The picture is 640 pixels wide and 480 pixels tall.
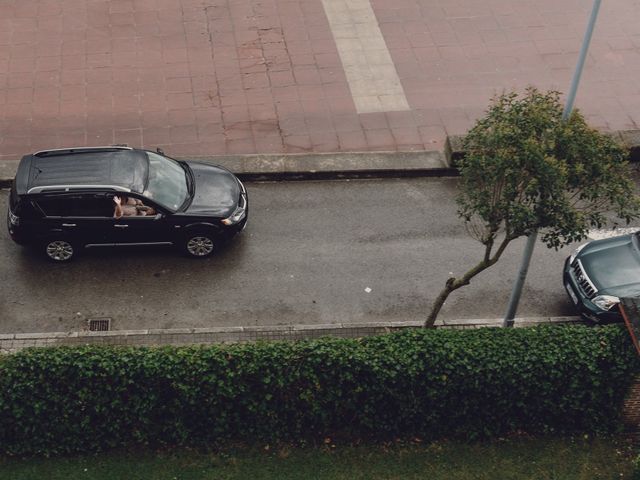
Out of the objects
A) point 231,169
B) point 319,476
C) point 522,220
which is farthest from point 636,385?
point 231,169

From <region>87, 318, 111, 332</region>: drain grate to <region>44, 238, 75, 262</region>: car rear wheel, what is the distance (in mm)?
1424

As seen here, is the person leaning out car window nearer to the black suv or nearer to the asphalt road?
the black suv

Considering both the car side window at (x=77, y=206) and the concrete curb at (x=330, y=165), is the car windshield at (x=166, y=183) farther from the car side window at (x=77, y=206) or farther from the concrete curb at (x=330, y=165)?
the concrete curb at (x=330, y=165)

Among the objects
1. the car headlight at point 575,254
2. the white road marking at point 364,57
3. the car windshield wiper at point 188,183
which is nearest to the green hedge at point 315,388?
the car headlight at point 575,254

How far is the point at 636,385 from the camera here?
12625 millimetres

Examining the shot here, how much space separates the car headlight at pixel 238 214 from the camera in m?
14.9

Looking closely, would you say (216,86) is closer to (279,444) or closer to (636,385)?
(279,444)

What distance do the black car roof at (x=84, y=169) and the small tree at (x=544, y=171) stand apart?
5.89 m

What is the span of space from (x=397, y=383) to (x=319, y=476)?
1683 millimetres

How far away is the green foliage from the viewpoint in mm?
11430

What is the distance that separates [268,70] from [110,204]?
6.27 meters

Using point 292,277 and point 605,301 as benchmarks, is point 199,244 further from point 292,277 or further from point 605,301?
point 605,301

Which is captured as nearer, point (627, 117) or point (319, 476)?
point (319, 476)

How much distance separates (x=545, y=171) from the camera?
445 inches
